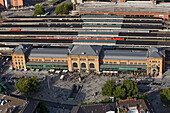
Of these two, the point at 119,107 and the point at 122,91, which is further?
the point at 122,91

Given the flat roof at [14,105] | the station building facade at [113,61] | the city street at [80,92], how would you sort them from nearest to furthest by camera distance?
the flat roof at [14,105] < the city street at [80,92] < the station building facade at [113,61]

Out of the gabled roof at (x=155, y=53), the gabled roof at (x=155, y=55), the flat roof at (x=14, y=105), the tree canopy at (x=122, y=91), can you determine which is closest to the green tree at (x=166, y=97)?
the tree canopy at (x=122, y=91)

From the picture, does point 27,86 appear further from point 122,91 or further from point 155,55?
point 155,55

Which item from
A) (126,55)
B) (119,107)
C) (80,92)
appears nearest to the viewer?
(119,107)

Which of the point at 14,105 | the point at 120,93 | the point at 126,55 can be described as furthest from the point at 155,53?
the point at 14,105

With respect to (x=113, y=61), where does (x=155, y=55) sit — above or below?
above

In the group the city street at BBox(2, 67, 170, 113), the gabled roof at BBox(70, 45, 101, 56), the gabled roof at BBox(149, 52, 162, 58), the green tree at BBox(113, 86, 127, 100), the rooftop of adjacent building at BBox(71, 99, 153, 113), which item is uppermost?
the gabled roof at BBox(70, 45, 101, 56)

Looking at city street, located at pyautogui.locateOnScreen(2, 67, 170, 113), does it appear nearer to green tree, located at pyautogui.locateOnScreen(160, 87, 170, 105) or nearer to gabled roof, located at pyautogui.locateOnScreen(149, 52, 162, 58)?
green tree, located at pyautogui.locateOnScreen(160, 87, 170, 105)

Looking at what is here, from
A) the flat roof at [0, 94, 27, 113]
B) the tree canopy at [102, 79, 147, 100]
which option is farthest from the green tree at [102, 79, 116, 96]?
the flat roof at [0, 94, 27, 113]

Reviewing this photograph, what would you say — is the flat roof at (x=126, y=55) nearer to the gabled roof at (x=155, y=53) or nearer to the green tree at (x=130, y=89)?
the gabled roof at (x=155, y=53)
